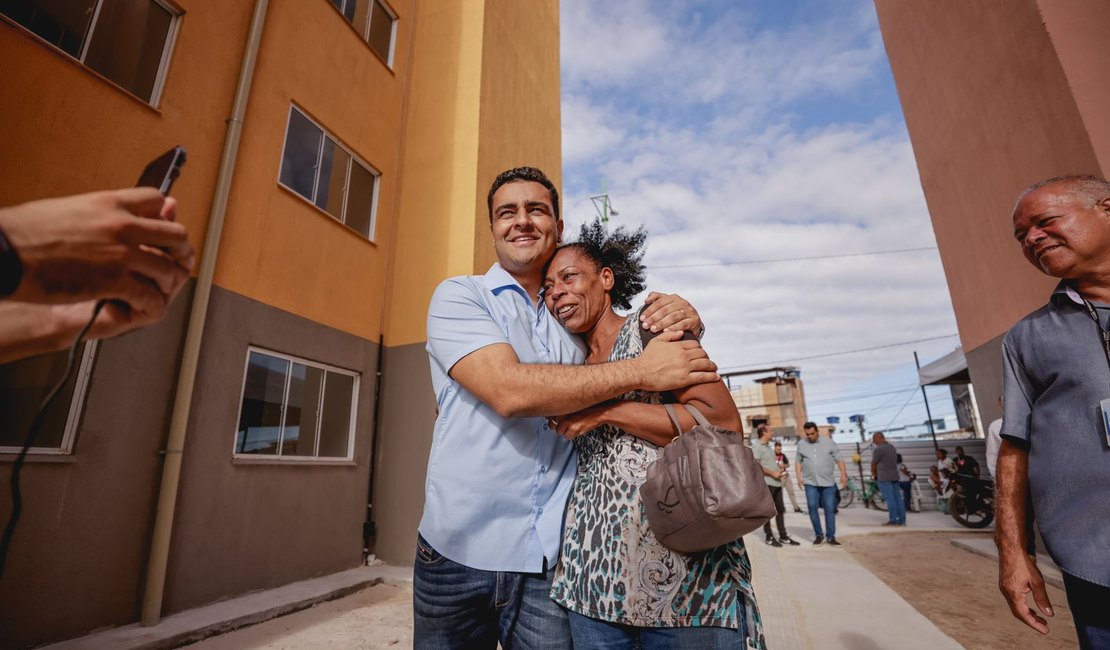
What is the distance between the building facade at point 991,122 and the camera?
489cm

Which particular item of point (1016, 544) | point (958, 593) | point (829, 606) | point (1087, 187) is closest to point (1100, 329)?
point (1087, 187)

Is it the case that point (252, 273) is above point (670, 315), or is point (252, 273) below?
above

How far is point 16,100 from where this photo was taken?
3844mm

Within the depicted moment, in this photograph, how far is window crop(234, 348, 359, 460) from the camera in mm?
5508

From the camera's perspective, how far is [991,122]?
673 centimetres

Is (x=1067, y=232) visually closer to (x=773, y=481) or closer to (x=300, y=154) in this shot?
(x=300, y=154)

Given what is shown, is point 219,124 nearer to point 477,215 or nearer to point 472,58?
point 477,215

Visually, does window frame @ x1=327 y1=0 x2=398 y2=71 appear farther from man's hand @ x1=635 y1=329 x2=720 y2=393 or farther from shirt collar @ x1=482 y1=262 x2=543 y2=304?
man's hand @ x1=635 y1=329 x2=720 y2=393

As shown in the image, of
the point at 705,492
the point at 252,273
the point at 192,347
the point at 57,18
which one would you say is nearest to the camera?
the point at 705,492

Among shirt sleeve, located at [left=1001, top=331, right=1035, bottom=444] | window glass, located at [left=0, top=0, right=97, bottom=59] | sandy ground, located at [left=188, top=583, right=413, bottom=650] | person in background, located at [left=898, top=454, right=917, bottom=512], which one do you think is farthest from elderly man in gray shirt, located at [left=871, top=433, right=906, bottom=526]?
window glass, located at [left=0, top=0, right=97, bottom=59]

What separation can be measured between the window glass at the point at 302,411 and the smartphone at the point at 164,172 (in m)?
5.64

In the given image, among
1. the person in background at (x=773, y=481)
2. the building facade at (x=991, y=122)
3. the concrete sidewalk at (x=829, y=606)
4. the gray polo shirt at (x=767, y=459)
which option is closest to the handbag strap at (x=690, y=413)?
the concrete sidewalk at (x=829, y=606)

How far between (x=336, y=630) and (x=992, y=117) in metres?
9.66

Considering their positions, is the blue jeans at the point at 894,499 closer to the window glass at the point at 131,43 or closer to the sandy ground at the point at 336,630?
the sandy ground at the point at 336,630
